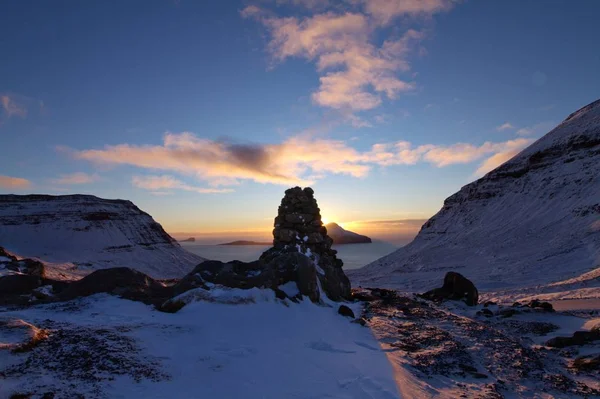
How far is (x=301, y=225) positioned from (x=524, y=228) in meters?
38.8

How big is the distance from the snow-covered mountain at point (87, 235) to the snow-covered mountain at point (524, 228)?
32.6 m

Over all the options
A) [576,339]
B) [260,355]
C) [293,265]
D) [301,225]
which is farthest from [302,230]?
[260,355]

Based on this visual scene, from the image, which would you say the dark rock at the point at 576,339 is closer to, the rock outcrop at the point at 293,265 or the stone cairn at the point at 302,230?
the rock outcrop at the point at 293,265

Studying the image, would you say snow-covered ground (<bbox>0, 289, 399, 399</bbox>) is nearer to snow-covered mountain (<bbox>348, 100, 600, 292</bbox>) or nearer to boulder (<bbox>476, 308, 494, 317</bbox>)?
boulder (<bbox>476, 308, 494, 317</bbox>)

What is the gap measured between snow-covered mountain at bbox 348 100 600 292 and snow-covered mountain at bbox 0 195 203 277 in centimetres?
3255

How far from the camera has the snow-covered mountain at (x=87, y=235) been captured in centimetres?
5378

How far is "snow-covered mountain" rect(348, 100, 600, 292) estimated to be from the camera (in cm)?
3083

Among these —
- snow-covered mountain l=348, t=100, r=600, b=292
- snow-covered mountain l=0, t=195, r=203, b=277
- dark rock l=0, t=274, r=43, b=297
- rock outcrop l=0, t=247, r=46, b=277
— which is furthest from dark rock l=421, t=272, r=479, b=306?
snow-covered mountain l=0, t=195, r=203, b=277

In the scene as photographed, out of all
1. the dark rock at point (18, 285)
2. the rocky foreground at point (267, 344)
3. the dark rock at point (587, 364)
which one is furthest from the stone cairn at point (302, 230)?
the dark rock at point (587, 364)

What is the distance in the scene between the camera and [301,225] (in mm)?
20156

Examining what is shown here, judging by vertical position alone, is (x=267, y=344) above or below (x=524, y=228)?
below

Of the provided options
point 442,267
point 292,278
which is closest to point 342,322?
point 292,278

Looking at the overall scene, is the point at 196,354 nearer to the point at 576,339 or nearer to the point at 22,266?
the point at 576,339

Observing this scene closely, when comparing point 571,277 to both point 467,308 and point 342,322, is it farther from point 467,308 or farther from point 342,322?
point 342,322
